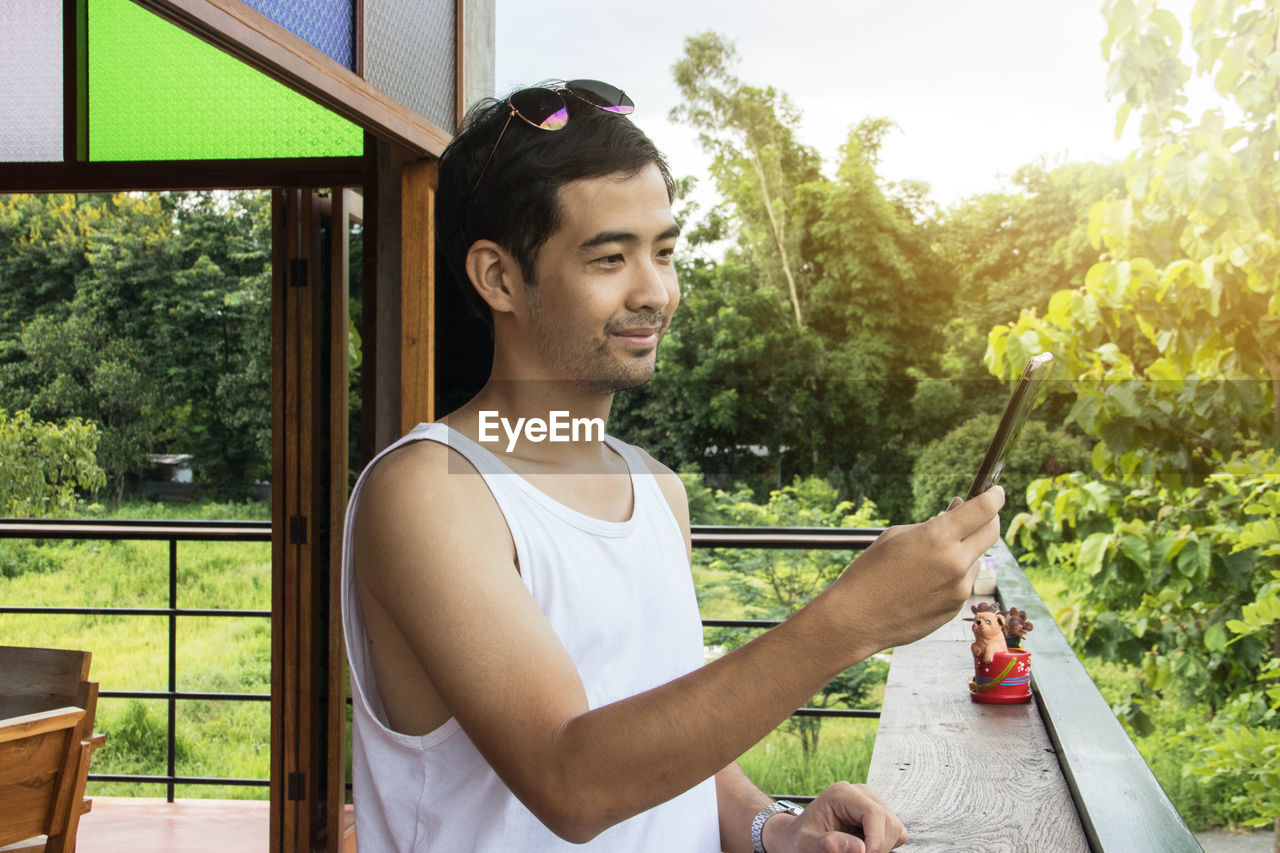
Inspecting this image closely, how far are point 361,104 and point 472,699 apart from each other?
1.51m

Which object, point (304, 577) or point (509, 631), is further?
point (304, 577)

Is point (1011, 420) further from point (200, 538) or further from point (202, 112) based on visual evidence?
point (200, 538)

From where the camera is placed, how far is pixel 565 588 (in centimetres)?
69

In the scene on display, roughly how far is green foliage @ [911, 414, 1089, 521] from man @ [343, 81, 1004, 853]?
868 centimetres

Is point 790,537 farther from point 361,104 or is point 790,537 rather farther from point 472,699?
point 472,699

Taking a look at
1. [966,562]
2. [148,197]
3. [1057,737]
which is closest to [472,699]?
[966,562]

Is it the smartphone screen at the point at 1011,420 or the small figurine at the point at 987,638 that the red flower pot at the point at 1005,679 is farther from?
the smartphone screen at the point at 1011,420

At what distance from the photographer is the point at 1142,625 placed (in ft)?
9.86

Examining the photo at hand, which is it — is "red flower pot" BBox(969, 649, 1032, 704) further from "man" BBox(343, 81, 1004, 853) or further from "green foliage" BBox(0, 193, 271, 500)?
"green foliage" BBox(0, 193, 271, 500)

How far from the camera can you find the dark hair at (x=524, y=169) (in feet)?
2.53

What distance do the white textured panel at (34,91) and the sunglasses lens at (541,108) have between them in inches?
84.8

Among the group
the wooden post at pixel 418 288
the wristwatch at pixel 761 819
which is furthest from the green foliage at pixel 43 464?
the wristwatch at pixel 761 819

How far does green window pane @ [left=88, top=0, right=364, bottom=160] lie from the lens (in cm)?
242

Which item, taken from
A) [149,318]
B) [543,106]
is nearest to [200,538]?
[543,106]
